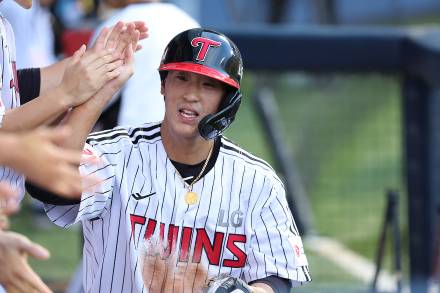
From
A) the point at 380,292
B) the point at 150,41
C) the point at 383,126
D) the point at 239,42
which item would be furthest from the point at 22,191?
the point at 383,126

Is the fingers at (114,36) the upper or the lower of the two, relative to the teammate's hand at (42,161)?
upper

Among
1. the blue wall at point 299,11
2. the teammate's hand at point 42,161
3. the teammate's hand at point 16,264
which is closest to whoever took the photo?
the teammate's hand at point 42,161

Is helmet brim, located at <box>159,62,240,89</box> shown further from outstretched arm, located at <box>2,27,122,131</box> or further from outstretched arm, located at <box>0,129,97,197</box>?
outstretched arm, located at <box>0,129,97,197</box>

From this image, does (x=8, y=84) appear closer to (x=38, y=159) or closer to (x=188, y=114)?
(x=188, y=114)

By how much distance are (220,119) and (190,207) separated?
28 centimetres

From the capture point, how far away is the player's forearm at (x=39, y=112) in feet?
9.96

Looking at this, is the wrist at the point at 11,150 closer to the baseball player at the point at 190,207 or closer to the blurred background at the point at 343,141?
the baseball player at the point at 190,207

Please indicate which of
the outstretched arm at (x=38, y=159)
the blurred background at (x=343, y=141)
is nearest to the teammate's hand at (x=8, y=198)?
the outstretched arm at (x=38, y=159)

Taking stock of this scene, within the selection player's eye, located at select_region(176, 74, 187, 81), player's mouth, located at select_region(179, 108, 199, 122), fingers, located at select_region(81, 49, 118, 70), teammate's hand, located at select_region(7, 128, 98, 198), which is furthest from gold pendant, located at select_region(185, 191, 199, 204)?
teammate's hand, located at select_region(7, 128, 98, 198)

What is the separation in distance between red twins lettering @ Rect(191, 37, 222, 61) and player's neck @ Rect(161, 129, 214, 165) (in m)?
0.25

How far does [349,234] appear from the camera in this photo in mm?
7633

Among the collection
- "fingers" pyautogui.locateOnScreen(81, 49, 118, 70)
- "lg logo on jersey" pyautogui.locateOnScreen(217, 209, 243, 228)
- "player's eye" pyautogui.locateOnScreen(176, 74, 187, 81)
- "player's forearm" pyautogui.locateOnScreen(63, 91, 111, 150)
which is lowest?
"lg logo on jersey" pyautogui.locateOnScreen(217, 209, 243, 228)

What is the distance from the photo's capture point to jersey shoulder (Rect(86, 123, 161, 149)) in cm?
333

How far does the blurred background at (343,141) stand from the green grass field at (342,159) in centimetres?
1
